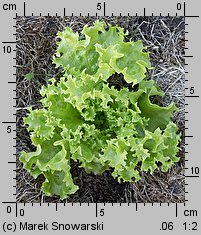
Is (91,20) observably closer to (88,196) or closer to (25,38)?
(25,38)

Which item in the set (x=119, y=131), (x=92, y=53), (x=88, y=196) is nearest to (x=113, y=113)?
(x=119, y=131)

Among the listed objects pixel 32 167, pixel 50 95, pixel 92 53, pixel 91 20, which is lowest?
pixel 32 167

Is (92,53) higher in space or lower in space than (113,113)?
higher

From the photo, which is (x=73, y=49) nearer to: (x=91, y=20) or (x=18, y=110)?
(x=91, y=20)

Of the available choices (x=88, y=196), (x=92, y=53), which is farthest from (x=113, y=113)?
(x=88, y=196)

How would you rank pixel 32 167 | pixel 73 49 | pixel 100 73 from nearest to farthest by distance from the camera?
pixel 100 73, pixel 73 49, pixel 32 167

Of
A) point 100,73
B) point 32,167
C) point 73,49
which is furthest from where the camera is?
point 32,167

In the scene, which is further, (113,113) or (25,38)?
(25,38)
